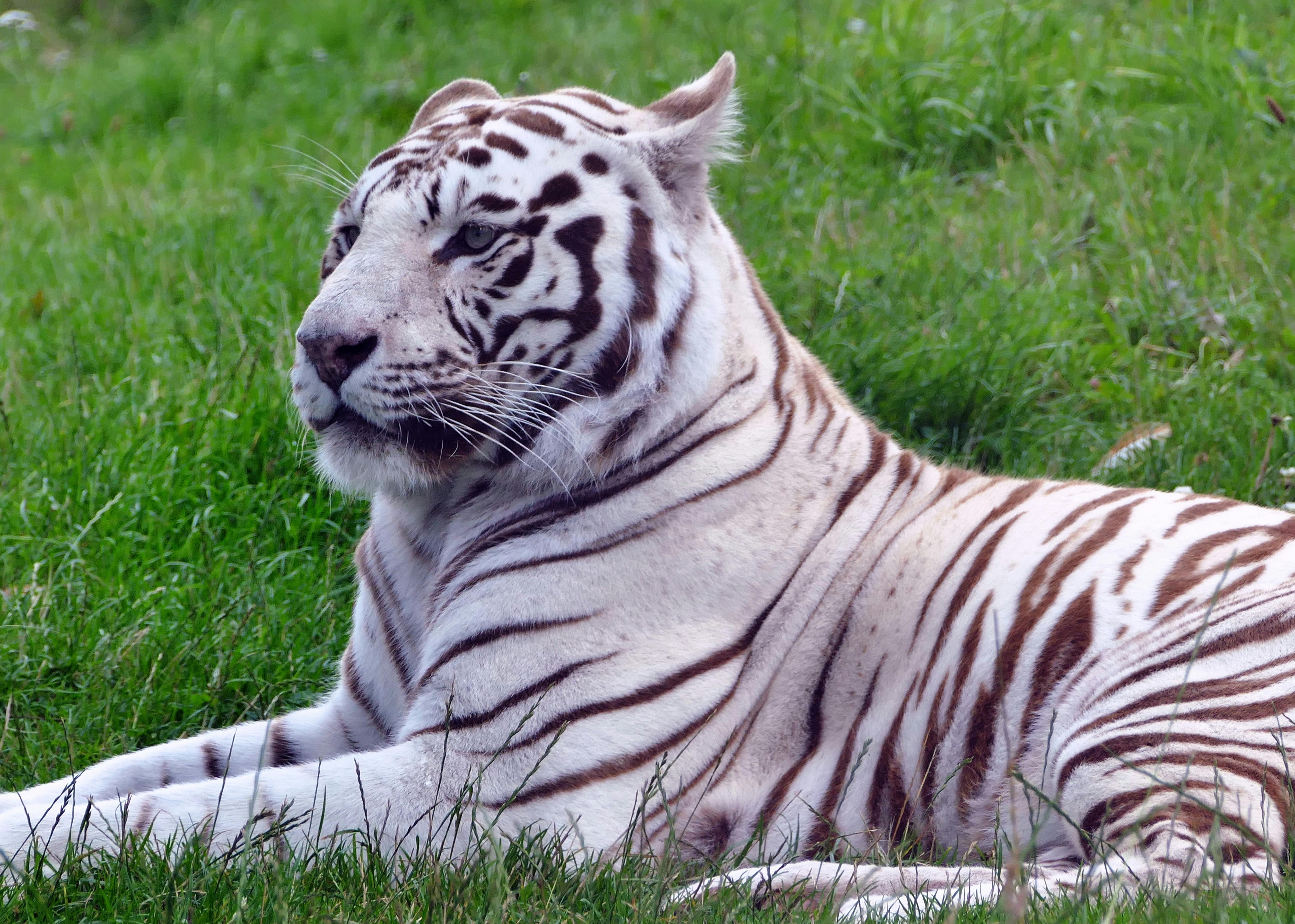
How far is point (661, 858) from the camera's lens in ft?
8.45

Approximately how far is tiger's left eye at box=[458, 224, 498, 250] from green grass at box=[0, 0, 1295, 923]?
0.96 metres

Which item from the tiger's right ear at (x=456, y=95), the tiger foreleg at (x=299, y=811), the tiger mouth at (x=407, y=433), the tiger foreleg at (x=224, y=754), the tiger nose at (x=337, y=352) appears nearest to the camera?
the tiger foreleg at (x=299, y=811)

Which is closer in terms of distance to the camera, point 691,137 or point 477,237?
point 477,237

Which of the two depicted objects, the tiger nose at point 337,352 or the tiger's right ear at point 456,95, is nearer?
the tiger nose at point 337,352

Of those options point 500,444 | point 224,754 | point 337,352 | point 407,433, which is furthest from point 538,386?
point 224,754

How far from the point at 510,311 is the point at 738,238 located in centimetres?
300

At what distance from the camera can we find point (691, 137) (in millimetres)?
3219

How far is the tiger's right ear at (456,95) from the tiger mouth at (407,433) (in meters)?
0.96

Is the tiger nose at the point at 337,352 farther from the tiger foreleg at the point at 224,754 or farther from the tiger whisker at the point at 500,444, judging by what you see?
the tiger foreleg at the point at 224,754

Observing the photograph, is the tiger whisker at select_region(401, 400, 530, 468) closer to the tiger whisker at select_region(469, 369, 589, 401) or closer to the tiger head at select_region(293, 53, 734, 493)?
the tiger head at select_region(293, 53, 734, 493)

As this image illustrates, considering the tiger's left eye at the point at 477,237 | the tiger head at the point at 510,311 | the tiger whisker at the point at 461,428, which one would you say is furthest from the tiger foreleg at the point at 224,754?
the tiger's left eye at the point at 477,237

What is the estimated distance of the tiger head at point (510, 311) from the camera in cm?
302

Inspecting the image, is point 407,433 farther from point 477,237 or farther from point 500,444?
point 477,237

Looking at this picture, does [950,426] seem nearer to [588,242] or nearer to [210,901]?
[588,242]
